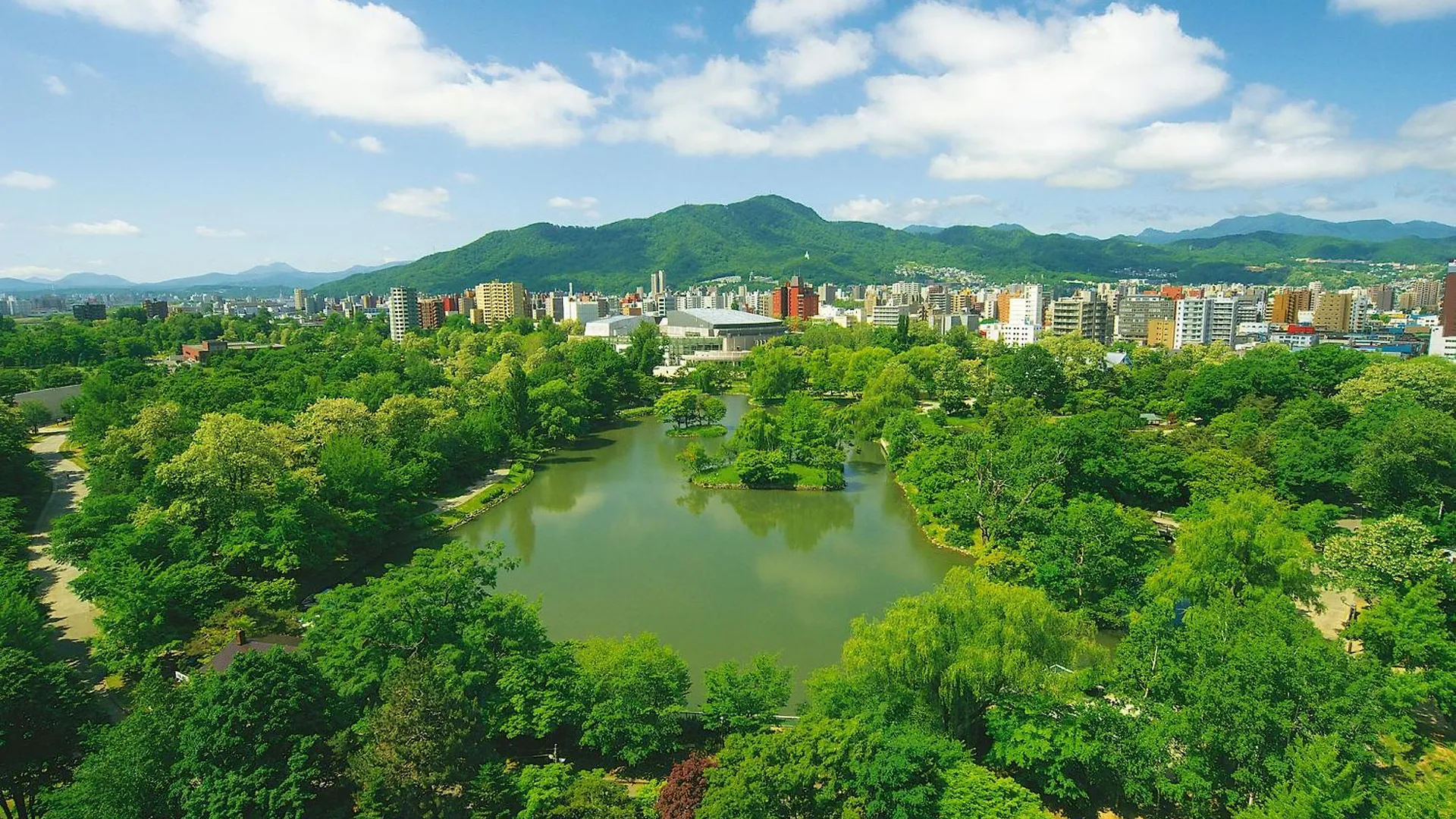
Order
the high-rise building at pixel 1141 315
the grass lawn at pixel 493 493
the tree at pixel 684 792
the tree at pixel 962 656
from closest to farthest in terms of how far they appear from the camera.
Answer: the tree at pixel 684 792 < the tree at pixel 962 656 < the grass lawn at pixel 493 493 < the high-rise building at pixel 1141 315

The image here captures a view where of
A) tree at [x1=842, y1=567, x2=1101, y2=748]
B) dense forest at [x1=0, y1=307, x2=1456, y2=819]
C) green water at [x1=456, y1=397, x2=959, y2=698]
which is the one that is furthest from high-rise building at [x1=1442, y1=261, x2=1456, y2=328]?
tree at [x1=842, y1=567, x2=1101, y2=748]

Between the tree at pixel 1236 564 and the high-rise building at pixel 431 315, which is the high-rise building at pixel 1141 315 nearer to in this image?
the tree at pixel 1236 564

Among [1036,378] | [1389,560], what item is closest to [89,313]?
[1036,378]

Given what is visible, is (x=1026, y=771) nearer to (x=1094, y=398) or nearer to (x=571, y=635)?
(x=571, y=635)

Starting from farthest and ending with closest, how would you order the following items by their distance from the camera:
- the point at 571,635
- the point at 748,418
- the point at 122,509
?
1. the point at 748,418
2. the point at 122,509
3. the point at 571,635

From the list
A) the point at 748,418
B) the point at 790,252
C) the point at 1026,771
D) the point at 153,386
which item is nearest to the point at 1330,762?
the point at 1026,771

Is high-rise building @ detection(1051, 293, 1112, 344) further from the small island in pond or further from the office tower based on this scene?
the small island in pond

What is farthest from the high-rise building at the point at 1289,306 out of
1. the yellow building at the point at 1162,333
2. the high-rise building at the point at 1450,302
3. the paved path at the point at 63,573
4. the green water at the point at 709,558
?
the paved path at the point at 63,573
